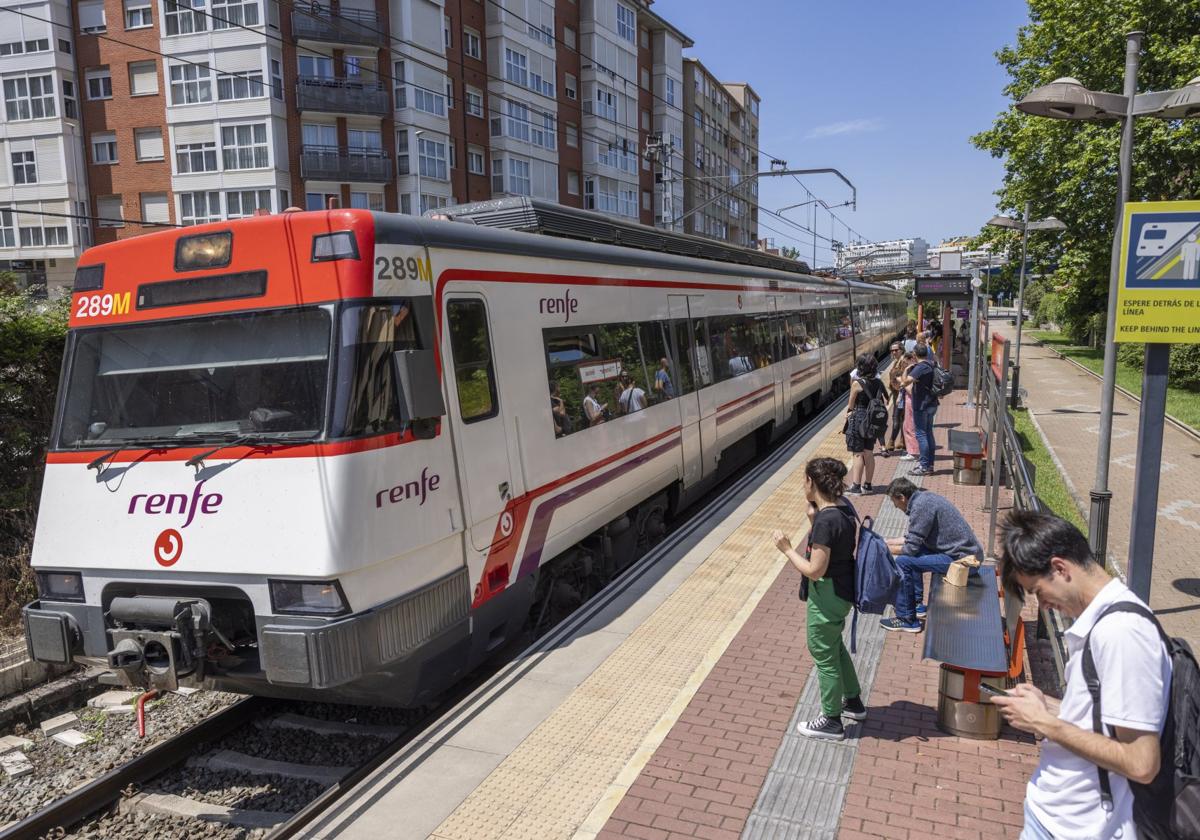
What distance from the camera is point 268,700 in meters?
6.20

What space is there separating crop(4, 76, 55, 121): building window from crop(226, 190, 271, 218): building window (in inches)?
313

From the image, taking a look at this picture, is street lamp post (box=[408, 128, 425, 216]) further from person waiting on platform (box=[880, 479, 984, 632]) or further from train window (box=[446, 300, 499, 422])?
person waiting on platform (box=[880, 479, 984, 632])

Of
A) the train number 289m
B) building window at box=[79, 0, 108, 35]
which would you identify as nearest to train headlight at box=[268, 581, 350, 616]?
the train number 289m

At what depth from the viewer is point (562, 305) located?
7.05 m

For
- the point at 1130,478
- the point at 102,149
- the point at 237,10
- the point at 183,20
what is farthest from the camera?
the point at 102,149

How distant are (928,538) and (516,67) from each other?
36042 millimetres

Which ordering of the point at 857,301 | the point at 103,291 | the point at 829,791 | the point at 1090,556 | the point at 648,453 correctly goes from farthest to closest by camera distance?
the point at 857,301 < the point at 648,453 < the point at 103,291 < the point at 829,791 < the point at 1090,556

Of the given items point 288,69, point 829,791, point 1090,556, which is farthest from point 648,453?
point 288,69

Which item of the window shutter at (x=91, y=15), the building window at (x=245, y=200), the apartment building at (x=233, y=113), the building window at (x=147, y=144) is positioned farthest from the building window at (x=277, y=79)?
the window shutter at (x=91, y=15)

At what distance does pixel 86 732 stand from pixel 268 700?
1.49 m

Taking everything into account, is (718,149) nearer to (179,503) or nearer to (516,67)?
(516,67)

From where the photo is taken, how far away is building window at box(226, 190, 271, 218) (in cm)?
3117

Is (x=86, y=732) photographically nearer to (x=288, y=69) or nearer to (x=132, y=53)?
(x=288, y=69)

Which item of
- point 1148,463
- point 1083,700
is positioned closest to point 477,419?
point 1083,700
